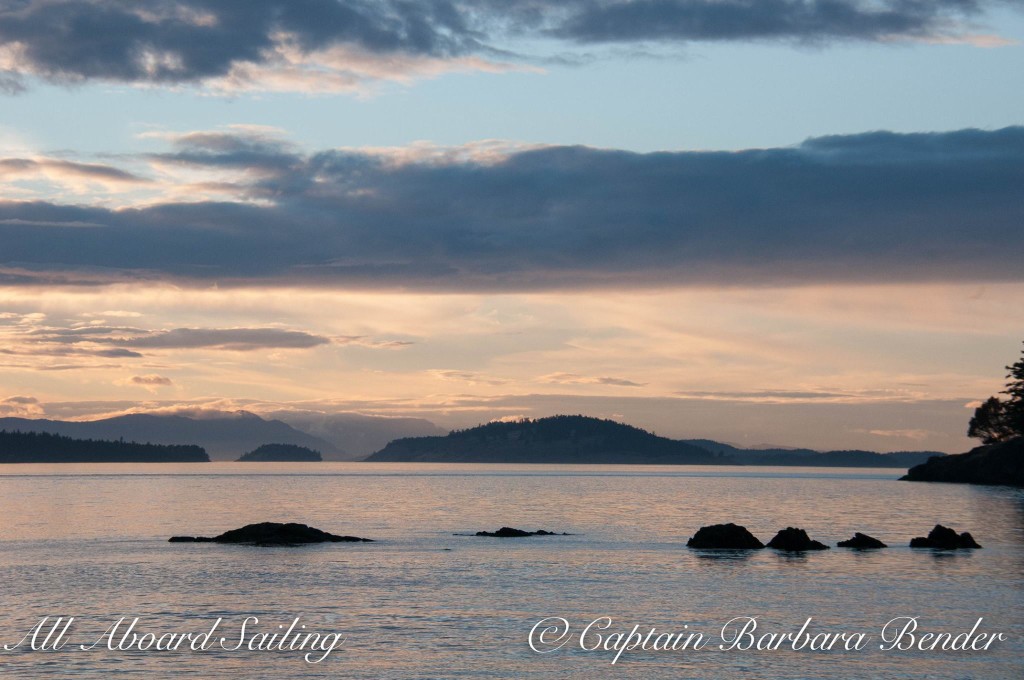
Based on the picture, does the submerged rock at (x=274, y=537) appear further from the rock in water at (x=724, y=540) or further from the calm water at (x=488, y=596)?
the rock in water at (x=724, y=540)

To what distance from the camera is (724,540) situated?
8956cm

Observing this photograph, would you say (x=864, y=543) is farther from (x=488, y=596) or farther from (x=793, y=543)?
(x=488, y=596)

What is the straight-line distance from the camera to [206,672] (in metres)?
39.9

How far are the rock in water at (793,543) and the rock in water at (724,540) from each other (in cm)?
180

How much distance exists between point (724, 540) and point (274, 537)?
130ft

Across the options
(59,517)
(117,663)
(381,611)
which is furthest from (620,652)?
(59,517)

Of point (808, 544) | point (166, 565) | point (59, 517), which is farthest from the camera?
point (59, 517)

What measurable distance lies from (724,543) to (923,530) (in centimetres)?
3452

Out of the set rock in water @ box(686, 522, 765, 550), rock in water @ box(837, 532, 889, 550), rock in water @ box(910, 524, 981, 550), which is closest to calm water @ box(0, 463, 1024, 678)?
rock in water @ box(837, 532, 889, 550)

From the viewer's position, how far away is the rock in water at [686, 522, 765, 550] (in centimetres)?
8931

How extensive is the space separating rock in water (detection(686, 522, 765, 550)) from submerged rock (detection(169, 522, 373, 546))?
29638 millimetres

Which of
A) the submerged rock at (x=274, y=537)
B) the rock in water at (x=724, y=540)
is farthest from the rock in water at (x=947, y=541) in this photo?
the submerged rock at (x=274, y=537)

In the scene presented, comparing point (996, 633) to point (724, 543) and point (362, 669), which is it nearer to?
point (362, 669)

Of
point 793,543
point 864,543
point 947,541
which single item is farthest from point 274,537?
point 947,541
